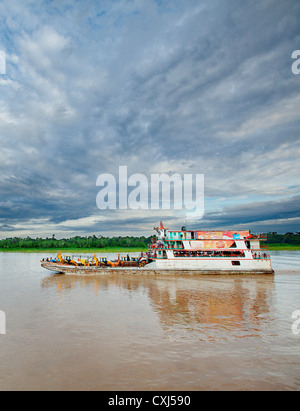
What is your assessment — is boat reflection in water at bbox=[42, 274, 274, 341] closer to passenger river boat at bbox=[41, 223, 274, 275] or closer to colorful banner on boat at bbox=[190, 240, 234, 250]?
passenger river boat at bbox=[41, 223, 274, 275]

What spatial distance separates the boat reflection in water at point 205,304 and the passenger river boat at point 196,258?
6.96 ft

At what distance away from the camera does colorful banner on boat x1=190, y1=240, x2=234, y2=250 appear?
33.9m

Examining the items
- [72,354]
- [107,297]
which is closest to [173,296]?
[107,297]

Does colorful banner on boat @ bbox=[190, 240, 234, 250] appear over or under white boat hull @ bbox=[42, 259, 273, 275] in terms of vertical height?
over

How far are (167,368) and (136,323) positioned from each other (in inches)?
205

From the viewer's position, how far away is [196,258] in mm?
33188

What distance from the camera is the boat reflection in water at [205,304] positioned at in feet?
39.6

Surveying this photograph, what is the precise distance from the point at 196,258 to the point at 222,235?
17.1ft

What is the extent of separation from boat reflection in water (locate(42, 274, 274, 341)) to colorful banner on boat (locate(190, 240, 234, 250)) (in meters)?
4.52
